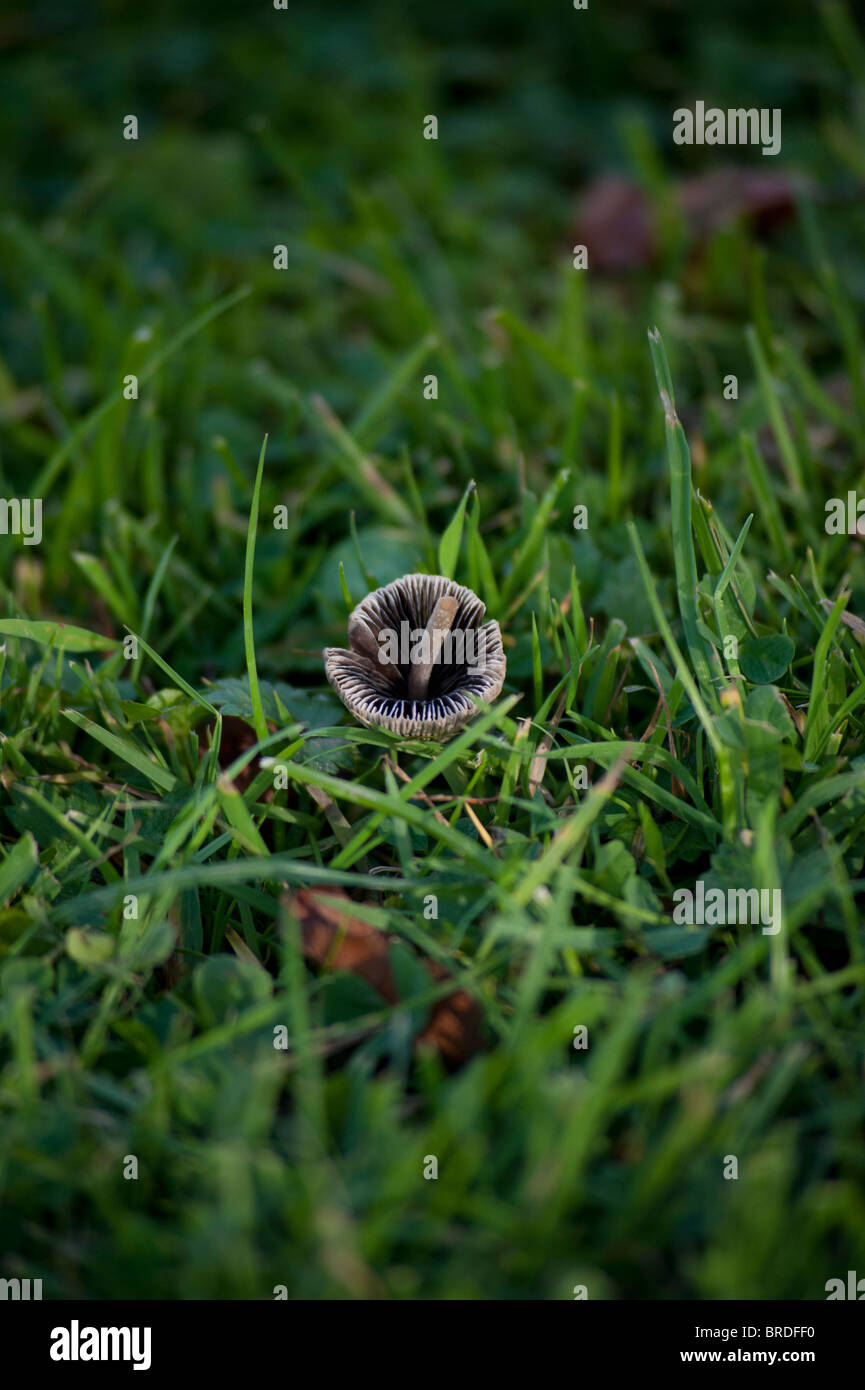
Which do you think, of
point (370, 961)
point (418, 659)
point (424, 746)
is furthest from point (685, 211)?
point (370, 961)

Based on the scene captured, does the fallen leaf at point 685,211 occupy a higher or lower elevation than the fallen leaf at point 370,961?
higher

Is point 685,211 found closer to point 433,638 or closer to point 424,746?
point 433,638

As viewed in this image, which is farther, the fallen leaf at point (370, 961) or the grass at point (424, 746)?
the fallen leaf at point (370, 961)

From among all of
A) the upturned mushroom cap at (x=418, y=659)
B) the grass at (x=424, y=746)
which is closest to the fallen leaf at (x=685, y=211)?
the grass at (x=424, y=746)

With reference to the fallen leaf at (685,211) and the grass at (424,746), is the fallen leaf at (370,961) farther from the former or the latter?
the fallen leaf at (685,211)

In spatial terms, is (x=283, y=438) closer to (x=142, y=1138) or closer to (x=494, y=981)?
(x=494, y=981)

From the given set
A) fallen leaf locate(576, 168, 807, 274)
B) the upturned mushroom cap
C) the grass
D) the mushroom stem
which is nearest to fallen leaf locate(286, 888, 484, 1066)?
the grass

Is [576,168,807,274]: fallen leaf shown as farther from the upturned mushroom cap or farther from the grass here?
the upturned mushroom cap
